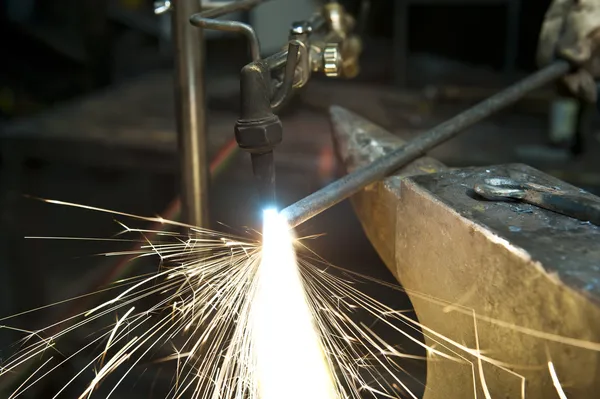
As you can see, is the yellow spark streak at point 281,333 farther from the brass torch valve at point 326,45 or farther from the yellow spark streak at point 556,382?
the yellow spark streak at point 556,382

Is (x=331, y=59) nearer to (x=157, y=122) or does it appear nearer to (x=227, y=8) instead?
(x=227, y=8)

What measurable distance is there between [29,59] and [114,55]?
0.49 metres

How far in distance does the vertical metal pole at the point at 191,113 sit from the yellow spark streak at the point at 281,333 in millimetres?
315

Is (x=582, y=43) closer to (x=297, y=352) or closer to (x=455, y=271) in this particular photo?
(x=455, y=271)

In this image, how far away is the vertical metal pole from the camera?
1.20 meters

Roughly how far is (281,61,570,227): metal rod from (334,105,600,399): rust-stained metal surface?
13 centimetres

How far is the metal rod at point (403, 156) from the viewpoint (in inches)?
38.9

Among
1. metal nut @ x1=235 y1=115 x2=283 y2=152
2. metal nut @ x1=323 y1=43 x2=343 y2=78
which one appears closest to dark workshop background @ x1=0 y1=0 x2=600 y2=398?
metal nut @ x1=323 y1=43 x2=343 y2=78

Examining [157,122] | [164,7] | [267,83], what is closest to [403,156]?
[267,83]

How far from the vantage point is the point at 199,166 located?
1253mm

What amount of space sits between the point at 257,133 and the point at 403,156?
14.2 inches

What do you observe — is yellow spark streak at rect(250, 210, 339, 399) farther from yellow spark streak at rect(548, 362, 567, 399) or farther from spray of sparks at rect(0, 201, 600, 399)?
yellow spark streak at rect(548, 362, 567, 399)

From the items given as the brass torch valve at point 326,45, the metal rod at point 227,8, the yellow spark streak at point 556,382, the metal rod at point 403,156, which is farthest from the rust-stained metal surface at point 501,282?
the metal rod at point 227,8

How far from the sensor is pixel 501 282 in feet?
2.41
